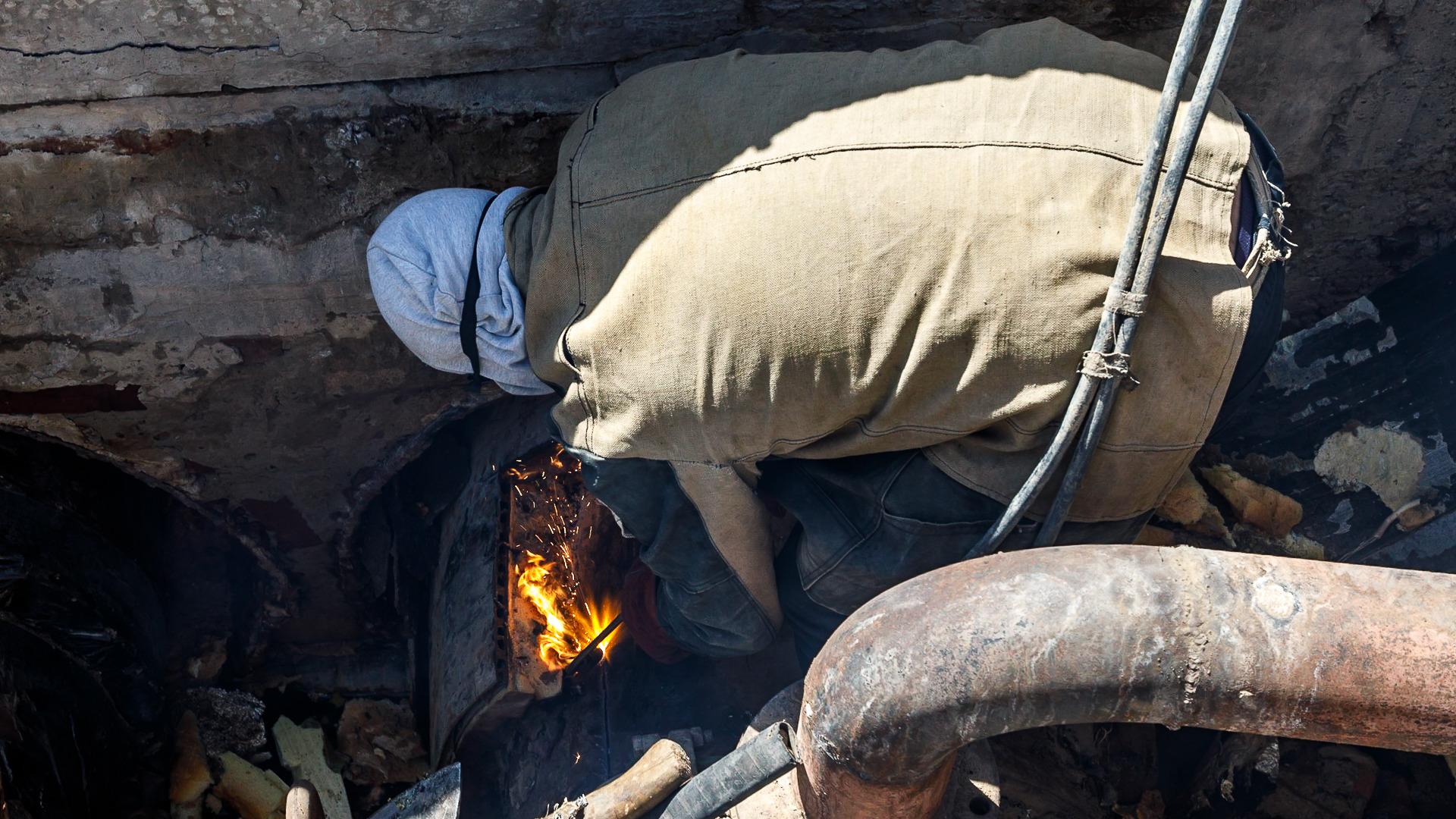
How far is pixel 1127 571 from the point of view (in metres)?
1.95

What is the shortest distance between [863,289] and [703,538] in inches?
34.8

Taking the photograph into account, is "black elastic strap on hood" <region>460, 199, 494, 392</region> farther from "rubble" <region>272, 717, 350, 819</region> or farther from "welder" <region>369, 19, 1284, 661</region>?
"rubble" <region>272, 717, 350, 819</region>

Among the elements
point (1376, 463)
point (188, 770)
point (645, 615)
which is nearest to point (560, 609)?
point (645, 615)

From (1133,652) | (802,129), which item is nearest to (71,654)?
(802,129)

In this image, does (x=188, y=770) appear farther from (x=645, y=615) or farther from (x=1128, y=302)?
(x=1128, y=302)

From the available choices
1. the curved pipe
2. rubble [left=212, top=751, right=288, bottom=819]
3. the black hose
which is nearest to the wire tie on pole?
the curved pipe

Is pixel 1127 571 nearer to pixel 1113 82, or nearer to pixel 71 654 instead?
pixel 1113 82

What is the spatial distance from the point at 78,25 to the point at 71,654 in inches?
74.3

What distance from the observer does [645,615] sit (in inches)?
134

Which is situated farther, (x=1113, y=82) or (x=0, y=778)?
(x=0, y=778)

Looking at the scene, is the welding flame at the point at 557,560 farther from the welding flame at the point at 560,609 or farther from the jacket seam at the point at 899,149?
the jacket seam at the point at 899,149

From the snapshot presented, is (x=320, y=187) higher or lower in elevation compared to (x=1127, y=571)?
higher

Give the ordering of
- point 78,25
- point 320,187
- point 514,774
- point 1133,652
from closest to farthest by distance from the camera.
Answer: point 1133,652
point 78,25
point 320,187
point 514,774

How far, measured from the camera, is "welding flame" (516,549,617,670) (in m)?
3.35
